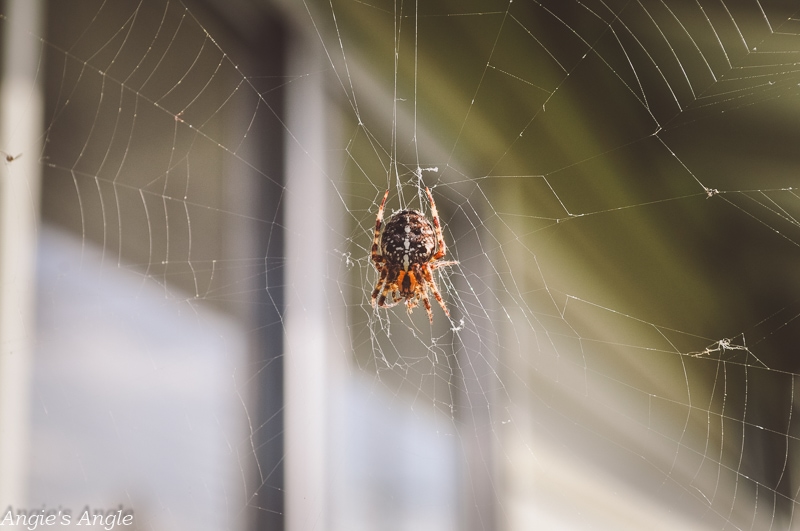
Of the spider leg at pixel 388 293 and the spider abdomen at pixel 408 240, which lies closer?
the spider abdomen at pixel 408 240

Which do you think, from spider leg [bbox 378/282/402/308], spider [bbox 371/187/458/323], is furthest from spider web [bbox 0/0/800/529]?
spider leg [bbox 378/282/402/308]

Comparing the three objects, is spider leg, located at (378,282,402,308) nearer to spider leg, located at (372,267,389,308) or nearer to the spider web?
spider leg, located at (372,267,389,308)

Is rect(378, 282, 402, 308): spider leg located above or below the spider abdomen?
below

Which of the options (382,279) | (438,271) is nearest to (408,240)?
(382,279)

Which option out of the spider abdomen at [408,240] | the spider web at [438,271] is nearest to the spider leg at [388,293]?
the spider abdomen at [408,240]

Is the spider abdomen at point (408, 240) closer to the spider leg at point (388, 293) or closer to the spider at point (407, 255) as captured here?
the spider at point (407, 255)

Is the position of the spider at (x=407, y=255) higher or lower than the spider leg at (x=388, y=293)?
higher
